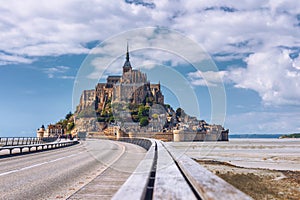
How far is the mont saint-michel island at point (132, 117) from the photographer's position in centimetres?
12128

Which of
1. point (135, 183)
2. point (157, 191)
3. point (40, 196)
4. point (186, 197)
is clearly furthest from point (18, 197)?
point (186, 197)

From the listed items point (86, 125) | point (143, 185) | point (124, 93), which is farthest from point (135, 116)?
point (143, 185)

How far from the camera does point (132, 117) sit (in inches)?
5891

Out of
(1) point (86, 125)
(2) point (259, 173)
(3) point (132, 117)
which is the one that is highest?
(3) point (132, 117)

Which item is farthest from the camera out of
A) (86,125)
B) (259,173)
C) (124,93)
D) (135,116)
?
(86,125)

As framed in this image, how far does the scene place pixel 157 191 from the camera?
4086 millimetres

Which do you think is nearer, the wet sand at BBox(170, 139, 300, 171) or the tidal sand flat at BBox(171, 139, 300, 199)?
the tidal sand flat at BBox(171, 139, 300, 199)

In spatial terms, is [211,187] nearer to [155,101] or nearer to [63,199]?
[63,199]

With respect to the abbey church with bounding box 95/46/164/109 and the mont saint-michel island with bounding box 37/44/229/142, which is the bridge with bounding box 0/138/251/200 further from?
the abbey church with bounding box 95/46/164/109

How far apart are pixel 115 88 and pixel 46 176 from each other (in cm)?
16256

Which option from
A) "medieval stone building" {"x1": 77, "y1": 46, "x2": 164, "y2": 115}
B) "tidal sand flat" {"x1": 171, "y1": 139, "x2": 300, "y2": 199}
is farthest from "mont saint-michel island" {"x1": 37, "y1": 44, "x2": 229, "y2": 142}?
"tidal sand flat" {"x1": 171, "y1": 139, "x2": 300, "y2": 199}

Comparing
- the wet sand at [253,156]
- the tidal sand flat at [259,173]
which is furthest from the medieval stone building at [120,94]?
the tidal sand flat at [259,173]

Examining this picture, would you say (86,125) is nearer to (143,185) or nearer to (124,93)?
(124,93)

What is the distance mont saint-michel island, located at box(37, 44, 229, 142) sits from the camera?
4775 inches
